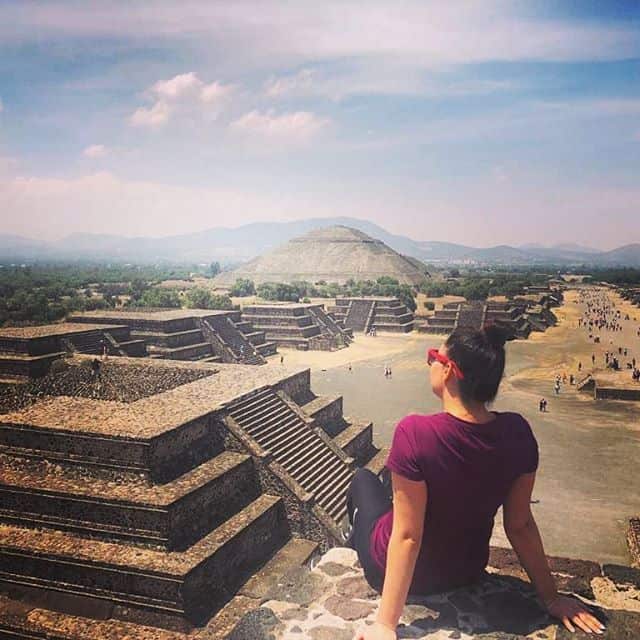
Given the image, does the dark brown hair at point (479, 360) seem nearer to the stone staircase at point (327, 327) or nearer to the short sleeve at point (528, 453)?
the short sleeve at point (528, 453)

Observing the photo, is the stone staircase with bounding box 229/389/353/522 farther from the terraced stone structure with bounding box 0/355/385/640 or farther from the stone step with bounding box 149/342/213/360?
the stone step with bounding box 149/342/213/360

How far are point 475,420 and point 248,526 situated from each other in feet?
25.6

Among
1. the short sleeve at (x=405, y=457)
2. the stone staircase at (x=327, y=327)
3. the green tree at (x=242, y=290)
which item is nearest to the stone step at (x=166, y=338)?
the stone staircase at (x=327, y=327)

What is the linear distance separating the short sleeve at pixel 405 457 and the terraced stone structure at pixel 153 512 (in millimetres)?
5641

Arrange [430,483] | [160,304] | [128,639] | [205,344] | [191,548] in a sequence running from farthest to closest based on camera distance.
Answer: [160,304], [205,344], [191,548], [128,639], [430,483]

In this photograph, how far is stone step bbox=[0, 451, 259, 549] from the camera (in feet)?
29.4

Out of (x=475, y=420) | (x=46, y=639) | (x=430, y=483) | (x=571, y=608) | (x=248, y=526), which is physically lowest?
(x=46, y=639)

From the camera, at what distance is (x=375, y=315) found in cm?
4747

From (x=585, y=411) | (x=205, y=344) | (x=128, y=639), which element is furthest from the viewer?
(x=205, y=344)

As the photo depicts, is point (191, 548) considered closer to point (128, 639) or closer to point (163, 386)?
point (128, 639)

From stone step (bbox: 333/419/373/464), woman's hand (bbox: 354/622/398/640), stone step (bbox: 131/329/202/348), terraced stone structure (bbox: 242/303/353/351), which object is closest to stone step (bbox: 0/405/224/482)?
stone step (bbox: 333/419/373/464)

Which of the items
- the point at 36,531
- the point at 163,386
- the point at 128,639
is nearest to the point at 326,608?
the point at 128,639

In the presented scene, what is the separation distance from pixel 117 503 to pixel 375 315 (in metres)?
39.3

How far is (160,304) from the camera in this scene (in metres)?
48.6
